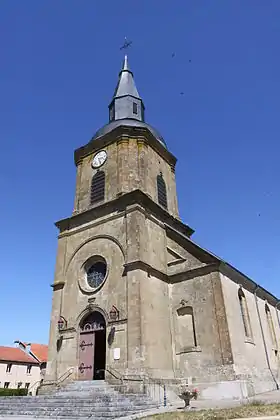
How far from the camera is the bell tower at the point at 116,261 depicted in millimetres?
15594

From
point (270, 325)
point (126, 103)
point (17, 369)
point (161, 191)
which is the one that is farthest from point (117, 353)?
point (17, 369)

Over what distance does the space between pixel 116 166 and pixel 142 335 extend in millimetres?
10437

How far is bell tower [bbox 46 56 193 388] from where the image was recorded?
614 inches

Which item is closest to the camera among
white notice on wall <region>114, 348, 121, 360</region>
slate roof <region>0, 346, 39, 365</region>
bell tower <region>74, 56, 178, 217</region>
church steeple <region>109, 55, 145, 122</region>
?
white notice on wall <region>114, 348, 121, 360</region>

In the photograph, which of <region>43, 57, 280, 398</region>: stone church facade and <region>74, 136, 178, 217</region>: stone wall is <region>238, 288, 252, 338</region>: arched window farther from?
<region>74, 136, 178, 217</region>: stone wall

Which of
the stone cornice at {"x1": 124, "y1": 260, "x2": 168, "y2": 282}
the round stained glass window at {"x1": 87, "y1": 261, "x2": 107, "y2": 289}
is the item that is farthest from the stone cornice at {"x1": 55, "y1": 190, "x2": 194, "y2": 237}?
the stone cornice at {"x1": 124, "y1": 260, "x2": 168, "y2": 282}

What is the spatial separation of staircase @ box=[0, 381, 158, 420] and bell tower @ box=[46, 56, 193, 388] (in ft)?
4.57

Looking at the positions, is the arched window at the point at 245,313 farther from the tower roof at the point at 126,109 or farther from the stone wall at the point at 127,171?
the tower roof at the point at 126,109

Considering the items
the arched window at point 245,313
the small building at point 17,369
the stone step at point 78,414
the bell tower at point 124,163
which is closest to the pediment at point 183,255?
the arched window at point 245,313

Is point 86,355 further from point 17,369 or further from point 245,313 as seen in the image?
point 17,369

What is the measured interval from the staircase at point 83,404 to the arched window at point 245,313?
7.30 metres

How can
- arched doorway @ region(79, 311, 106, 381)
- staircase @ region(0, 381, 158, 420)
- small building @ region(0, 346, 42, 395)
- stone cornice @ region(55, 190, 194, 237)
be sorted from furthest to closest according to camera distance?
small building @ region(0, 346, 42, 395), stone cornice @ region(55, 190, 194, 237), arched doorway @ region(79, 311, 106, 381), staircase @ region(0, 381, 158, 420)

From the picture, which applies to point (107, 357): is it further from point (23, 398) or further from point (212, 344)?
point (212, 344)

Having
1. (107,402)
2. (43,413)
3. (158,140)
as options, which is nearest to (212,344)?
(107,402)
